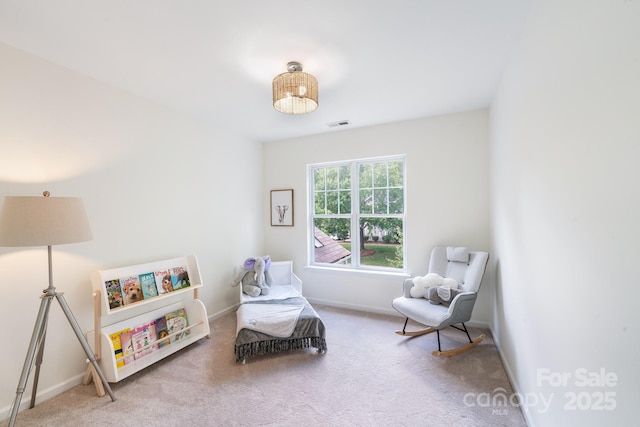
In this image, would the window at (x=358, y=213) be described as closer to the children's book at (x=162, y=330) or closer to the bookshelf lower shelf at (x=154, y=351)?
the bookshelf lower shelf at (x=154, y=351)

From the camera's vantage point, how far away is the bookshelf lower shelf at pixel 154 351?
2023mm

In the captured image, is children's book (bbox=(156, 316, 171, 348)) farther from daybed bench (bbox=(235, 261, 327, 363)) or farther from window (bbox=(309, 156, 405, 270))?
window (bbox=(309, 156, 405, 270))

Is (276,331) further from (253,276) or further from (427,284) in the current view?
(427,284)

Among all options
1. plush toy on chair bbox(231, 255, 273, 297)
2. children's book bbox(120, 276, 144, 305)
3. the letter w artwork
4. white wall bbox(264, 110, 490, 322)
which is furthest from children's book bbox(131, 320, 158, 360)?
the letter w artwork

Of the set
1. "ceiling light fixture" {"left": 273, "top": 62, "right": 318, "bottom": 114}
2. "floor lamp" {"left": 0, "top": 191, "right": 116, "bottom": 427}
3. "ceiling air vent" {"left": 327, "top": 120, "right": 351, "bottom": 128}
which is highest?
"ceiling air vent" {"left": 327, "top": 120, "right": 351, "bottom": 128}

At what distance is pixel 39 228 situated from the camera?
1543 mm

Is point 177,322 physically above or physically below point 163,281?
below

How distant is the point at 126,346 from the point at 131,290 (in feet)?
1.49

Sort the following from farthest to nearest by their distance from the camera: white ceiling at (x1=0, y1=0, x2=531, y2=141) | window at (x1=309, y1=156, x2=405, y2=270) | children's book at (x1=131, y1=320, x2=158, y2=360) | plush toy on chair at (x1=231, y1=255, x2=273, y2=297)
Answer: window at (x1=309, y1=156, x2=405, y2=270)
plush toy on chair at (x1=231, y1=255, x2=273, y2=297)
children's book at (x1=131, y1=320, x2=158, y2=360)
white ceiling at (x1=0, y1=0, x2=531, y2=141)

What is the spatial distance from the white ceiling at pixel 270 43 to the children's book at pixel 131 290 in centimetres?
171

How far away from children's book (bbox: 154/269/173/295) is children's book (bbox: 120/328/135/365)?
0.40m

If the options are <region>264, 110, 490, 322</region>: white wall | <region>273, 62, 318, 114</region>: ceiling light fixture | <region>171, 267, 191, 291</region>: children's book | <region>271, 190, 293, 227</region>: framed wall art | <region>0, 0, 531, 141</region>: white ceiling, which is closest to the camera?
<region>0, 0, 531, 141</region>: white ceiling

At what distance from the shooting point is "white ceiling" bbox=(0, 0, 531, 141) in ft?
4.90

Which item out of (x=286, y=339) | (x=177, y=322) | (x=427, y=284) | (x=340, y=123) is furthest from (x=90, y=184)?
(x=427, y=284)
